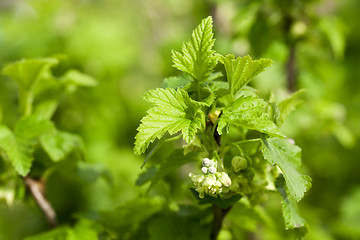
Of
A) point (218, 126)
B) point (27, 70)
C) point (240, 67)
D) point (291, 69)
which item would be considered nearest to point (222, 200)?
point (218, 126)

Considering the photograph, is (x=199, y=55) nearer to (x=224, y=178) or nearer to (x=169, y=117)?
(x=169, y=117)

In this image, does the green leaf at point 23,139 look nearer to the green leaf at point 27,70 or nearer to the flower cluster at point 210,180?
the green leaf at point 27,70

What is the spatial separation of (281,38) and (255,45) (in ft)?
0.38

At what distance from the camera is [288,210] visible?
1062 mm

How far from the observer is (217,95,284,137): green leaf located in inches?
37.6

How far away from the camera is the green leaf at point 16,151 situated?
1.19m

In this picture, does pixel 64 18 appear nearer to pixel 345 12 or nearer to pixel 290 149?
pixel 345 12

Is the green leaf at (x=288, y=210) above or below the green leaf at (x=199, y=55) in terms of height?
below

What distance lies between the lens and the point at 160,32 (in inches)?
161

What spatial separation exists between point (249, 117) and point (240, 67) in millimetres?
112

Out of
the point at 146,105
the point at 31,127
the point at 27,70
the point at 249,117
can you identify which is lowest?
the point at 146,105

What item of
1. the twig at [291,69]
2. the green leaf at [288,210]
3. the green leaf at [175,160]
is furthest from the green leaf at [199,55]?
the twig at [291,69]

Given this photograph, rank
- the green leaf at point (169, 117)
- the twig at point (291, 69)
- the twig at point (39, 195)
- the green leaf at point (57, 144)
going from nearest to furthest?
the green leaf at point (169, 117), the green leaf at point (57, 144), the twig at point (39, 195), the twig at point (291, 69)

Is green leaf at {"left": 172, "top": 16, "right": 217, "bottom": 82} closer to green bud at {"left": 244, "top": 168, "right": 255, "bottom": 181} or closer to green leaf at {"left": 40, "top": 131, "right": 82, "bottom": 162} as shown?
green bud at {"left": 244, "top": 168, "right": 255, "bottom": 181}
